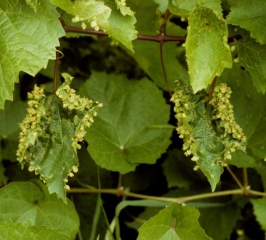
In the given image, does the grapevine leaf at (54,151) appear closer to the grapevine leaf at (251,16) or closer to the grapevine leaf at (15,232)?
the grapevine leaf at (15,232)

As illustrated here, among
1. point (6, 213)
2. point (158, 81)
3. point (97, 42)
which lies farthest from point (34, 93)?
point (97, 42)

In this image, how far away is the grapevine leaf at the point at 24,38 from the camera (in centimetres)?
127

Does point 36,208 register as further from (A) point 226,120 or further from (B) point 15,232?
(A) point 226,120

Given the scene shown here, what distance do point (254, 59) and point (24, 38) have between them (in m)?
0.52

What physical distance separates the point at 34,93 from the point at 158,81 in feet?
1.92

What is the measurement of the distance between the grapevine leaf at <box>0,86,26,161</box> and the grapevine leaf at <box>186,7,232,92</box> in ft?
2.43

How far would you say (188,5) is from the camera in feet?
4.36

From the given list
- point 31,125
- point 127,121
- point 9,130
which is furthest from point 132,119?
point 31,125

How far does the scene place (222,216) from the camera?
1.88 metres

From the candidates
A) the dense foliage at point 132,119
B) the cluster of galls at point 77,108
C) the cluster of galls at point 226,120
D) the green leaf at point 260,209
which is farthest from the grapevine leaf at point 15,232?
the green leaf at point 260,209

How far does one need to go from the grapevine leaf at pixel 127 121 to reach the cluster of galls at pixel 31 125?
12.4 inches

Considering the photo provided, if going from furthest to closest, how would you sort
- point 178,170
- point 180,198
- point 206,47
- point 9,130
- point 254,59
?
1. point 178,170
2. point 9,130
3. point 180,198
4. point 254,59
5. point 206,47

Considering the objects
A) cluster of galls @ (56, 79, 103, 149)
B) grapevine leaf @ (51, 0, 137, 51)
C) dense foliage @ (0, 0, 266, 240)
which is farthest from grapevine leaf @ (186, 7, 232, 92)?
cluster of galls @ (56, 79, 103, 149)

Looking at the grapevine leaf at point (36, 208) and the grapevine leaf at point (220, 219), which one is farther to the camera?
the grapevine leaf at point (220, 219)
